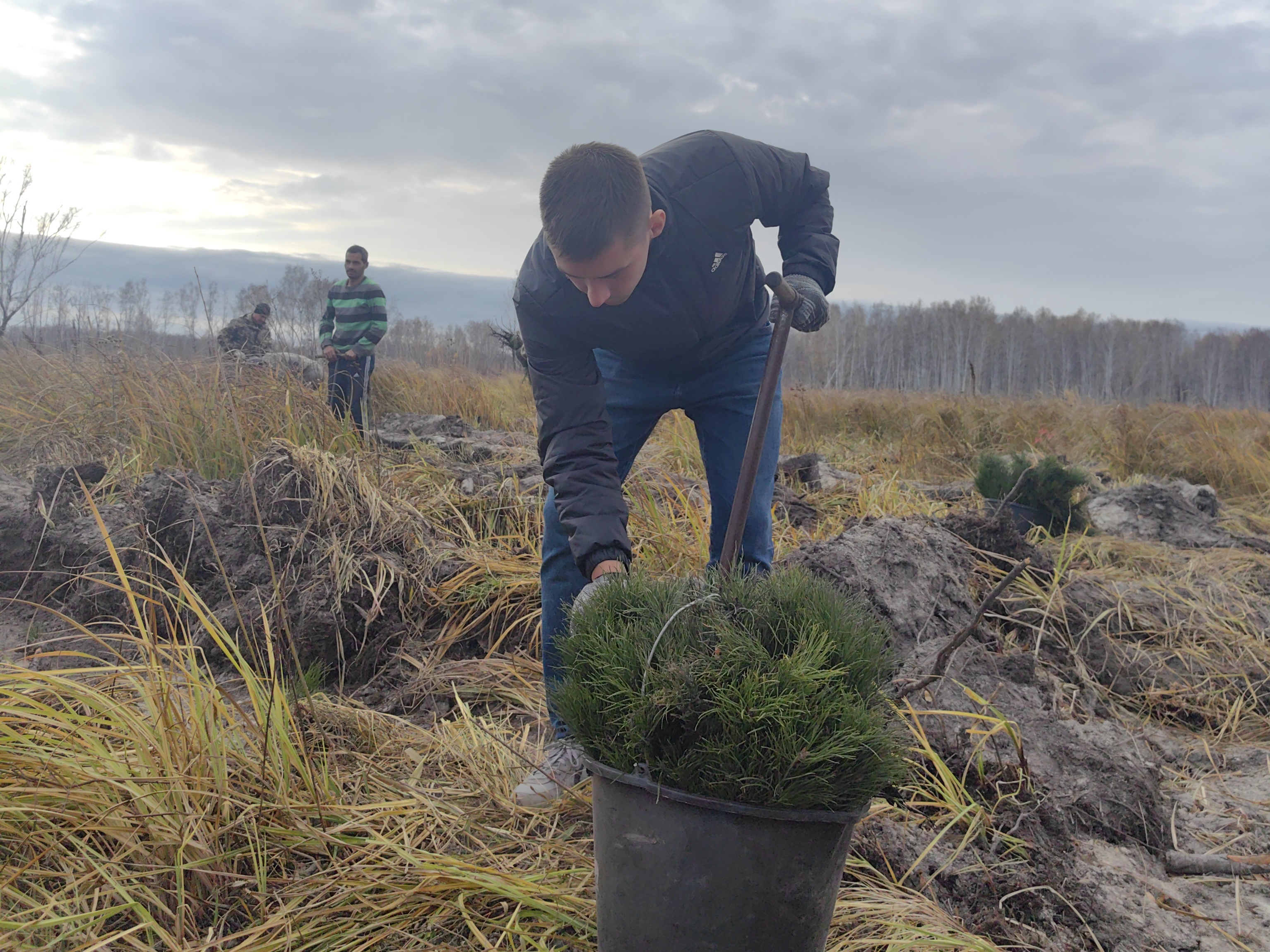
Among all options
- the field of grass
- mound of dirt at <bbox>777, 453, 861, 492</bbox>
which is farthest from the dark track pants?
mound of dirt at <bbox>777, 453, 861, 492</bbox>

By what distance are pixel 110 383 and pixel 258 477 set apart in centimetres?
214

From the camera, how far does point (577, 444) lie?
7.70 feet

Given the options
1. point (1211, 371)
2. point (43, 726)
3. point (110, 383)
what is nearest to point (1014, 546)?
point (43, 726)

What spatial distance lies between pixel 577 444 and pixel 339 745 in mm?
1266

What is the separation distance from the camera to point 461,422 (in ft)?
26.9

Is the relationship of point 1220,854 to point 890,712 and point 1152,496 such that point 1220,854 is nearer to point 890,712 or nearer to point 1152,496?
point 890,712

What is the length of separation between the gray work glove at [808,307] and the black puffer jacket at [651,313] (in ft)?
0.64

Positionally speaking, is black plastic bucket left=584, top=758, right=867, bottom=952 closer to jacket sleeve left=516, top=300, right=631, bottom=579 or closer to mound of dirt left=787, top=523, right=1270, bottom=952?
mound of dirt left=787, top=523, right=1270, bottom=952

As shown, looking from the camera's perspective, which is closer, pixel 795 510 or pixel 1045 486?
pixel 795 510

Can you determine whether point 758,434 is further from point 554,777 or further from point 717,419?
point 554,777

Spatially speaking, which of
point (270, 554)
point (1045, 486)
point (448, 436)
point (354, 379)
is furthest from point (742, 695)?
point (448, 436)

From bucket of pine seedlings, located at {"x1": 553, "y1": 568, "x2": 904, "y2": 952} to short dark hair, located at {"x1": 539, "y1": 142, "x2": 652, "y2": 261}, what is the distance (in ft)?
3.18

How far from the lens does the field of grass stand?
1.69 meters

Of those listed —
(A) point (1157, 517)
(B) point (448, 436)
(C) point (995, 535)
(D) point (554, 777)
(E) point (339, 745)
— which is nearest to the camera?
(D) point (554, 777)
